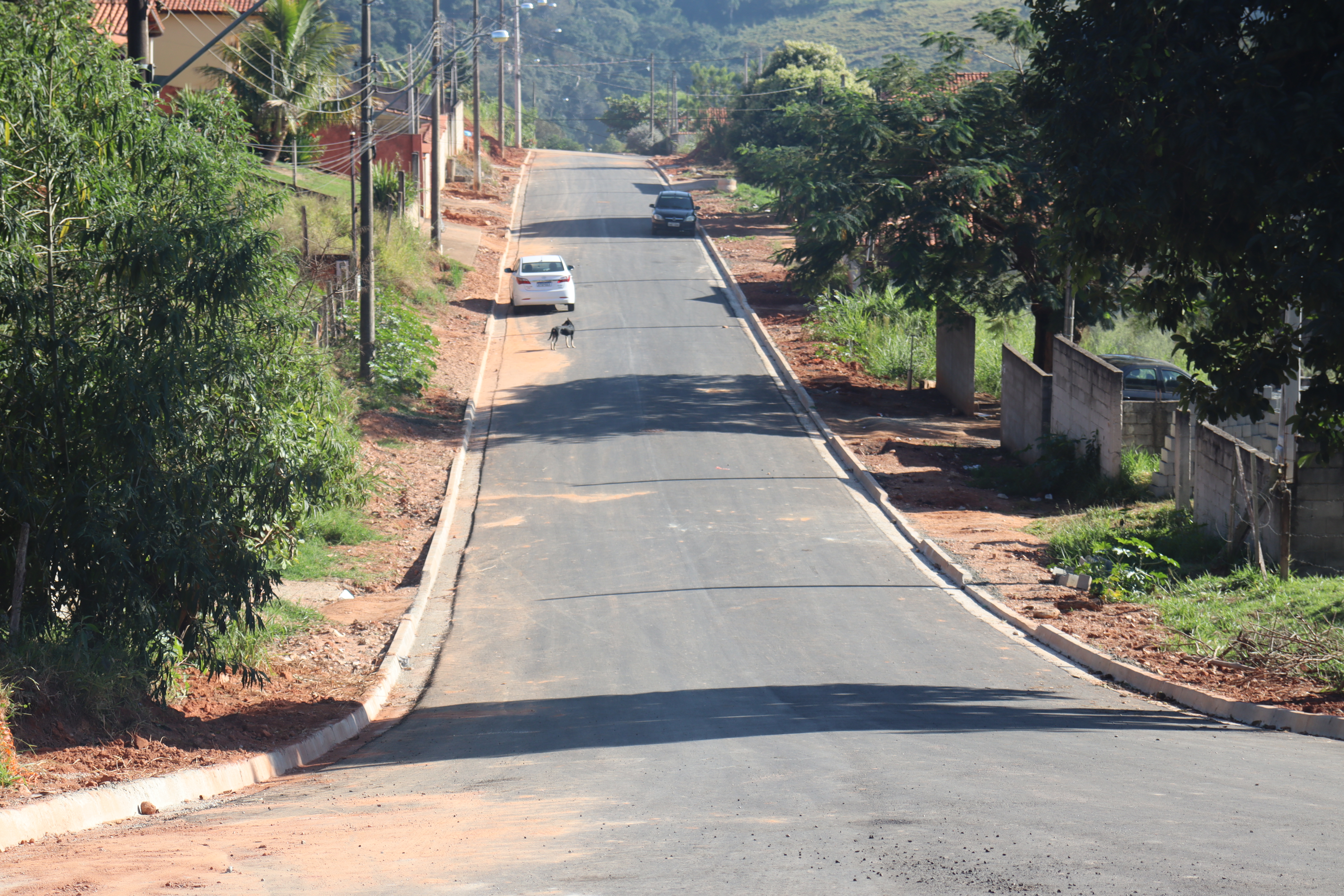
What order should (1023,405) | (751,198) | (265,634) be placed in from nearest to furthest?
(265,634), (1023,405), (751,198)

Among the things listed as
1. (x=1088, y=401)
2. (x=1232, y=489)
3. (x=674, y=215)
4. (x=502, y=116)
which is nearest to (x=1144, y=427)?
(x=1088, y=401)

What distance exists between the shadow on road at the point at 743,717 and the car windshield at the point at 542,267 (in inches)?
988

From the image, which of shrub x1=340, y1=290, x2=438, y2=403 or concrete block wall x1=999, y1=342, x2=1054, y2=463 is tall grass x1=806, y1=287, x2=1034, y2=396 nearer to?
concrete block wall x1=999, y1=342, x2=1054, y2=463

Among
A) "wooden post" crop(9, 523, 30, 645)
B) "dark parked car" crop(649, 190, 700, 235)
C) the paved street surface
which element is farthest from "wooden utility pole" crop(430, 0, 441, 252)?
"wooden post" crop(9, 523, 30, 645)

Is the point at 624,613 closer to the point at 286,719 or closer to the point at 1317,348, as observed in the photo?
the point at 286,719

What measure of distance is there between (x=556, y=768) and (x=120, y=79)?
6107 mm

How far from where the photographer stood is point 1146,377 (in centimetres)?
2286

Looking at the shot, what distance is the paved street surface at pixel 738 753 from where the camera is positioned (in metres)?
5.34

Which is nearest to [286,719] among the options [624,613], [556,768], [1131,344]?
[556,768]

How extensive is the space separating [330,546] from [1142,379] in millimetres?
15657

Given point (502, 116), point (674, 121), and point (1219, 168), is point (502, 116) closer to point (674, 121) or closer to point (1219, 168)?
point (674, 121)

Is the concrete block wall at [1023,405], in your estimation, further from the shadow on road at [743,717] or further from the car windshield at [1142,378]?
the shadow on road at [743,717]

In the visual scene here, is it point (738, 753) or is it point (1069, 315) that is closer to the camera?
point (738, 753)

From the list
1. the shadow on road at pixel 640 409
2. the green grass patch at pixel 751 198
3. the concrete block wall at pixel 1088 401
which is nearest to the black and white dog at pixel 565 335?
the shadow on road at pixel 640 409
